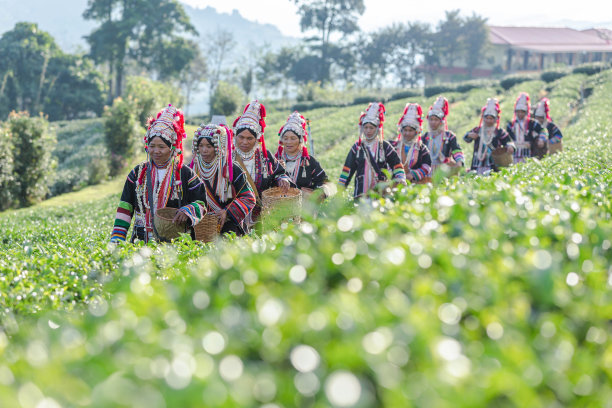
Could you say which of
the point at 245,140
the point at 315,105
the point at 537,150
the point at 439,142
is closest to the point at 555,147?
the point at 537,150

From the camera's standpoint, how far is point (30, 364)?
1.93 metres

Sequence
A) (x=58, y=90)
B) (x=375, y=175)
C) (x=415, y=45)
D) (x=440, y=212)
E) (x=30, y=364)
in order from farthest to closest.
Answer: (x=415, y=45)
(x=58, y=90)
(x=375, y=175)
(x=440, y=212)
(x=30, y=364)

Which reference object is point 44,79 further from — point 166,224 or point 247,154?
point 166,224

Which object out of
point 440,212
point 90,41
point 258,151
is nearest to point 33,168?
point 258,151

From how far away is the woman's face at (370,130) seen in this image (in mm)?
8148

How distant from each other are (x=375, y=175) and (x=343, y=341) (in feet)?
20.6

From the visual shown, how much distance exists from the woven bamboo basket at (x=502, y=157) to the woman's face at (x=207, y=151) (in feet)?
18.4

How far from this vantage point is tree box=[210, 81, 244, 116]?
4359 centimetres

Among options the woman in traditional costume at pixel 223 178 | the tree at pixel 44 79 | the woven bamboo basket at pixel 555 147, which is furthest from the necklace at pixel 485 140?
the tree at pixel 44 79

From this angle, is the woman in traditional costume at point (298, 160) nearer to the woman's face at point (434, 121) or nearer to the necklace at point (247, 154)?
the necklace at point (247, 154)

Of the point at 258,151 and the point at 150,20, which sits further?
the point at 150,20

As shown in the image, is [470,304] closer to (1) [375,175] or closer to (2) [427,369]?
(2) [427,369]

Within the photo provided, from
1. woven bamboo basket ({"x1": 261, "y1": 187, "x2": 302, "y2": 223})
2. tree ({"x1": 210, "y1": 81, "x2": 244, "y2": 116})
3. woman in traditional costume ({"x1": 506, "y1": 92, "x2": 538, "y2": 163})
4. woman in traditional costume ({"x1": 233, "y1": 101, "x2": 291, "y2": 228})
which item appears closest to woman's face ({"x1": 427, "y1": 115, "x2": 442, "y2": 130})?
woman in traditional costume ({"x1": 506, "y1": 92, "x2": 538, "y2": 163})

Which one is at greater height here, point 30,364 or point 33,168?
point 30,364
